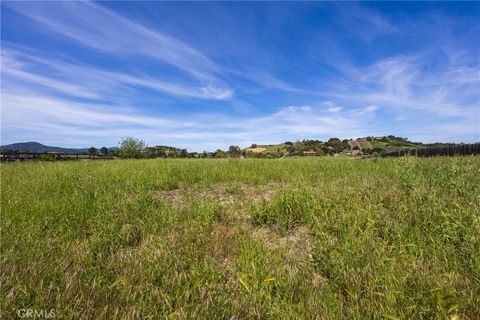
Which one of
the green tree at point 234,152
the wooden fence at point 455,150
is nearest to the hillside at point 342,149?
the green tree at point 234,152

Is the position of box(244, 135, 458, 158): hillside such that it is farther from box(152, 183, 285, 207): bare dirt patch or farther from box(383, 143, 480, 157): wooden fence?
box(152, 183, 285, 207): bare dirt patch

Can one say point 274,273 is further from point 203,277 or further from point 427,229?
point 427,229

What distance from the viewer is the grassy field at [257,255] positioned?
7.65 ft

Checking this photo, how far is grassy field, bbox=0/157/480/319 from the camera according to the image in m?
2.33

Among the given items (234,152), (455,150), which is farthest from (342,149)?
(455,150)

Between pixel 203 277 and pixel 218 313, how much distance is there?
2.00ft

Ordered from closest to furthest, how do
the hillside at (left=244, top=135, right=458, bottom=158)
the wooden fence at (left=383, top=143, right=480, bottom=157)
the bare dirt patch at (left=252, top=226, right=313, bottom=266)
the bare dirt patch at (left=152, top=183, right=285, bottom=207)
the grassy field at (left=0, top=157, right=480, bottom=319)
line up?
the grassy field at (left=0, top=157, right=480, bottom=319) < the bare dirt patch at (left=252, top=226, right=313, bottom=266) < the bare dirt patch at (left=152, top=183, right=285, bottom=207) < the wooden fence at (left=383, top=143, right=480, bottom=157) < the hillside at (left=244, top=135, right=458, bottom=158)

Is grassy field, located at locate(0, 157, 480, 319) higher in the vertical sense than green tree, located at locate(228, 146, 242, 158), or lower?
lower

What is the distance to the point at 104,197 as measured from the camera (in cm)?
566

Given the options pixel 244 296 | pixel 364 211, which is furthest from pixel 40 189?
pixel 364 211

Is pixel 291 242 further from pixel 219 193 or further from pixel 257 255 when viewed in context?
pixel 219 193

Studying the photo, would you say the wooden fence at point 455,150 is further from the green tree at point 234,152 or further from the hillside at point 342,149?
the green tree at point 234,152

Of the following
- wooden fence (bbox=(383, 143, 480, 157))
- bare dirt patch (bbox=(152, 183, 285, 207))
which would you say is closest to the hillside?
wooden fence (bbox=(383, 143, 480, 157))

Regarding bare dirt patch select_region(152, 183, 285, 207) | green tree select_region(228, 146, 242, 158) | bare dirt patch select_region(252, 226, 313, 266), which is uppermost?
green tree select_region(228, 146, 242, 158)
